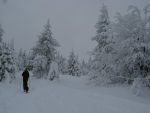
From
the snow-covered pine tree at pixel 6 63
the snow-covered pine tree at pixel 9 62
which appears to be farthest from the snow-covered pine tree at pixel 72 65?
the snow-covered pine tree at pixel 9 62

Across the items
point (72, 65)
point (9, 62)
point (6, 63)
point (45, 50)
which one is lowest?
point (72, 65)

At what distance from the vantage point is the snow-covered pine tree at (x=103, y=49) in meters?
17.9

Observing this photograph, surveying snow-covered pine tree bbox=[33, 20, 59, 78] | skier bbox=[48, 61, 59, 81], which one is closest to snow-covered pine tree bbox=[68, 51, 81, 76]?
snow-covered pine tree bbox=[33, 20, 59, 78]

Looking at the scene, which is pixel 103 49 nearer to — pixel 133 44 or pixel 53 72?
pixel 133 44

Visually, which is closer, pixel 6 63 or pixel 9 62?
pixel 6 63

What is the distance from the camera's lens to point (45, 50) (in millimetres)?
25469

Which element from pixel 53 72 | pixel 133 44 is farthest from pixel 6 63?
pixel 133 44

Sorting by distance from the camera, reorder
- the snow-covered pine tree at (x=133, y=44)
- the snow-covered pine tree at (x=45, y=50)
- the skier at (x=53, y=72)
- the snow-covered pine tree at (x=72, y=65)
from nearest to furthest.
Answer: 1. the snow-covered pine tree at (x=133, y=44)
2. the skier at (x=53, y=72)
3. the snow-covered pine tree at (x=45, y=50)
4. the snow-covered pine tree at (x=72, y=65)

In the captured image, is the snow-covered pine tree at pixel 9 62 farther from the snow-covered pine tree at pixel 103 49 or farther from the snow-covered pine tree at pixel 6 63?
the snow-covered pine tree at pixel 103 49

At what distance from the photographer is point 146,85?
13.9 m

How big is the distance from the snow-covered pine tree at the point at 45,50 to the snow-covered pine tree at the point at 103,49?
7434mm

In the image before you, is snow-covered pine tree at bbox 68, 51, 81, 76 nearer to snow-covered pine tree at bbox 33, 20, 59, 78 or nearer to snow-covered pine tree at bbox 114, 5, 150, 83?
snow-covered pine tree at bbox 33, 20, 59, 78

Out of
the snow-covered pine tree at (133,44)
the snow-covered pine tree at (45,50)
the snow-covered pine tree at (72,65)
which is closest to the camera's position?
the snow-covered pine tree at (133,44)

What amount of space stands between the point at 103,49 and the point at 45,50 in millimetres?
9946
